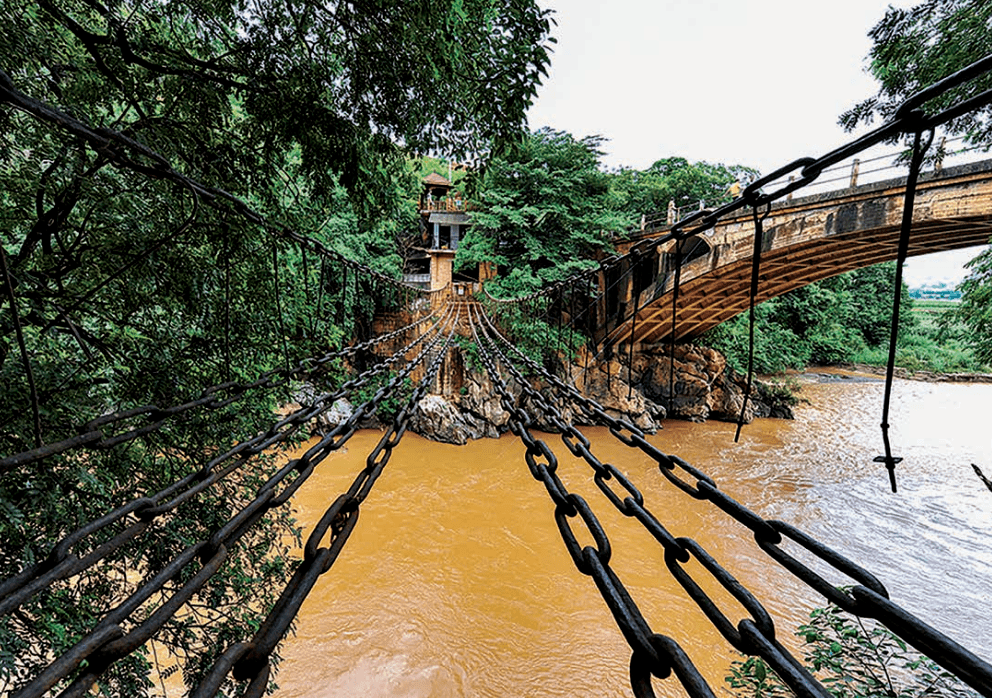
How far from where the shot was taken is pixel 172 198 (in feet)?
5.59

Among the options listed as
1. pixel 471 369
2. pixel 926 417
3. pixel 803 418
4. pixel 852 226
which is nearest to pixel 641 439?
pixel 852 226

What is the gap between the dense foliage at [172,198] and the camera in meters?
1.32

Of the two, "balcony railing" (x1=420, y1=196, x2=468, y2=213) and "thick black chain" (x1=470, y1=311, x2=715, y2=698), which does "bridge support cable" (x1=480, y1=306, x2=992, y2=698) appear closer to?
"thick black chain" (x1=470, y1=311, x2=715, y2=698)

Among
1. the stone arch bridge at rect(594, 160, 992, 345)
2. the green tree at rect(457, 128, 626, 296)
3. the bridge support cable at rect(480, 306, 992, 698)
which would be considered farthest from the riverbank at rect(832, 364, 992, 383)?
the bridge support cable at rect(480, 306, 992, 698)

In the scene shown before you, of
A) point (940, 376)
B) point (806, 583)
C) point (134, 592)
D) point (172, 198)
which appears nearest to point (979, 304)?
point (806, 583)

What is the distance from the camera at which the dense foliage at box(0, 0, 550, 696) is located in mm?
1320

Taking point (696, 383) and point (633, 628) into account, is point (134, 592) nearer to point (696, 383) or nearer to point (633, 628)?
point (633, 628)

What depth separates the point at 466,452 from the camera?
6539mm

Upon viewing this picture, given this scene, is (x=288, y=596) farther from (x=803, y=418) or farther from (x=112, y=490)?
(x=803, y=418)

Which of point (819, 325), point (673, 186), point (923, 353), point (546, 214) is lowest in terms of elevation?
point (923, 353)

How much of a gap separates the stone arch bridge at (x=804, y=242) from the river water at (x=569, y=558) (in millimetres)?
2487

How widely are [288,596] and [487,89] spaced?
1.85m

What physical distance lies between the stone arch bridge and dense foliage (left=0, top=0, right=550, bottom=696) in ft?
5.59

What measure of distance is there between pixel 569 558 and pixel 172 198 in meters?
4.66
